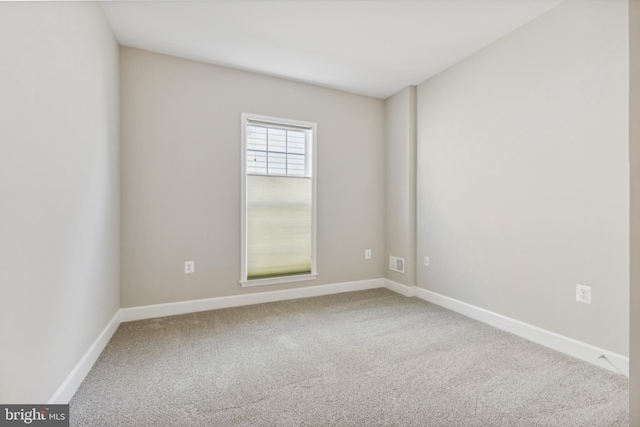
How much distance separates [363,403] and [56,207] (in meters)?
1.85

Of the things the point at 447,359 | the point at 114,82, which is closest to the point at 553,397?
the point at 447,359

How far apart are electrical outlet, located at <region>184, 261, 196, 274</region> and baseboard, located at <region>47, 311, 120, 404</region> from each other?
715mm

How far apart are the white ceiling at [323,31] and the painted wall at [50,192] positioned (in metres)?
0.45

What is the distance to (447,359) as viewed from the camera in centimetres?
204

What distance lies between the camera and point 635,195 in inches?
42.4

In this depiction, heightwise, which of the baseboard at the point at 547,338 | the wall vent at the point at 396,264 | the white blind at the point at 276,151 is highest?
the white blind at the point at 276,151

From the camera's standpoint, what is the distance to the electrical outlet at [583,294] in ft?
6.70

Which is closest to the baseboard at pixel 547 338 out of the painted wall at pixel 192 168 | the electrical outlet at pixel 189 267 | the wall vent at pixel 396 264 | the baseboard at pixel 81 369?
the wall vent at pixel 396 264

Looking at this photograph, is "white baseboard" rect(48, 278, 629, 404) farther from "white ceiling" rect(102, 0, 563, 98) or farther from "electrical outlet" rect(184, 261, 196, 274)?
"white ceiling" rect(102, 0, 563, 98)

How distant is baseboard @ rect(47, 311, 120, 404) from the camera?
1508 millimetres

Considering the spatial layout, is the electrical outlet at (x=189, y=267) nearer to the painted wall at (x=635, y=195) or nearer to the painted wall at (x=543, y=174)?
the painted wall at (x=543, y=174)

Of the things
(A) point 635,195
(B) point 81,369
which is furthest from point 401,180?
(B) point 81,369

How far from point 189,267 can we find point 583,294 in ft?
10.6

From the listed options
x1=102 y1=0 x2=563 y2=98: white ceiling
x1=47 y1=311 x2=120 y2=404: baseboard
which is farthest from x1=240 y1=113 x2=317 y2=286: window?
x1=47 y1=311 x2=120 y2=404: baseboard
